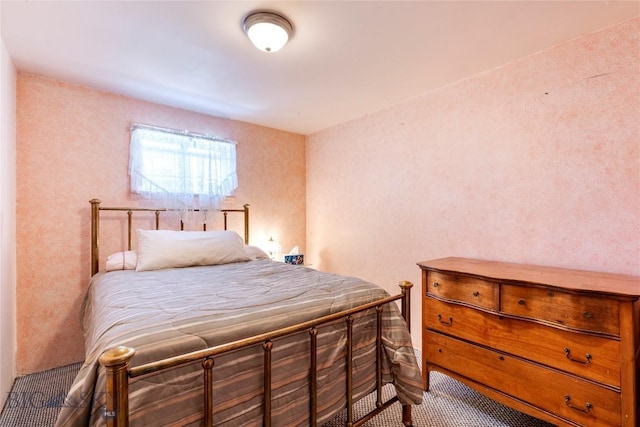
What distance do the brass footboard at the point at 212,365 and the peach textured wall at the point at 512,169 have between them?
1.07 meters

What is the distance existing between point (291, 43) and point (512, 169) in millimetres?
1784

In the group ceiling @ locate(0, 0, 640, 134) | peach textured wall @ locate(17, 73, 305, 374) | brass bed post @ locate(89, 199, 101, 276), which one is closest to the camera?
ceiling @ locate(0, 0, 640, 134)

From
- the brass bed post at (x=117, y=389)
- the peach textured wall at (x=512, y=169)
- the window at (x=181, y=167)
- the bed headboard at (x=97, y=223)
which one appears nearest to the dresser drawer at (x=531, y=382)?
the peach textured wall at (x=512, y=169)

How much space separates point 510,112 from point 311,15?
157cm

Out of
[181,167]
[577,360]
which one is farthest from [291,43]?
[577,360]

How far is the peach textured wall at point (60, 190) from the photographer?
2.33m

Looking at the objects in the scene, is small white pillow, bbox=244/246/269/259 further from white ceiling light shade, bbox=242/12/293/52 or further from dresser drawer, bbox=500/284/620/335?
dresser drawer, bbox=500/284/620/335

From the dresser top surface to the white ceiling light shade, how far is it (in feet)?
5.68

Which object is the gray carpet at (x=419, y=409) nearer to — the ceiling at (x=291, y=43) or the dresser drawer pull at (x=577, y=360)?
the dresser drawer pull at (x=577, y=360)

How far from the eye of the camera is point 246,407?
1.13 m

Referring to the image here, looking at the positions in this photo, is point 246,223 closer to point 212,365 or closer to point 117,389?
point 212,365

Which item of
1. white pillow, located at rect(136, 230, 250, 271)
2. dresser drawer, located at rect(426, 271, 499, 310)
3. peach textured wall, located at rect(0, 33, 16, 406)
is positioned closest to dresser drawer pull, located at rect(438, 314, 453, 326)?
dresser drawer, located at rect(426, 271, 499, 310)

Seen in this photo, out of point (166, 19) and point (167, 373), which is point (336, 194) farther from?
point (167, 373)

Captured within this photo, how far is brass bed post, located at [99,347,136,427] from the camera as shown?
0.80 metres
